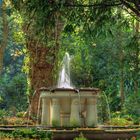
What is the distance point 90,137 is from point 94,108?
102 inches

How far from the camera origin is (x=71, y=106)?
1382 cm

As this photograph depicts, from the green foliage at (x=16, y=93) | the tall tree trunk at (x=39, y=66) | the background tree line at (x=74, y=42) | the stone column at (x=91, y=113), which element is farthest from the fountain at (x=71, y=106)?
the green foliage at (x=16, y=93)

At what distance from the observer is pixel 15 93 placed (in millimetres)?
37875

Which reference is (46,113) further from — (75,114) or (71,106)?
(75,114)

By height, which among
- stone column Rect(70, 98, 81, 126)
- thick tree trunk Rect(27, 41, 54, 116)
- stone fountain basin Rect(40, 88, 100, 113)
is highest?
thick tree trunk Rect(27, 41, 54, 116)

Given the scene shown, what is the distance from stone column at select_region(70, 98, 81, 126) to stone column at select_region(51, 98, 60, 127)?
41cm

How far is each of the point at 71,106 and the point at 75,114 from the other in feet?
1.01

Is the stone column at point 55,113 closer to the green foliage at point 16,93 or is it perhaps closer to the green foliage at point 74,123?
the green foliage at point 74,123

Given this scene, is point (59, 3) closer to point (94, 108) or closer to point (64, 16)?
point (64, 16)

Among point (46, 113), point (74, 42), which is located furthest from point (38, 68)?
point (74, 42)

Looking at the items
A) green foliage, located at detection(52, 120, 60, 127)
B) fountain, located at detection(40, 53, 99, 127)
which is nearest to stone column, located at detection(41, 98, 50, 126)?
fountain, located at detection(40, 53, 99, 127)

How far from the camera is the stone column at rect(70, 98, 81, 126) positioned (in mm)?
13567

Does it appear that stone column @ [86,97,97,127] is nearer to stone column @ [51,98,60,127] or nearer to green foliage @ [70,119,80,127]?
green foliage @ [70,119,80,127]

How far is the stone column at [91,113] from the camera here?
14.0 meters
